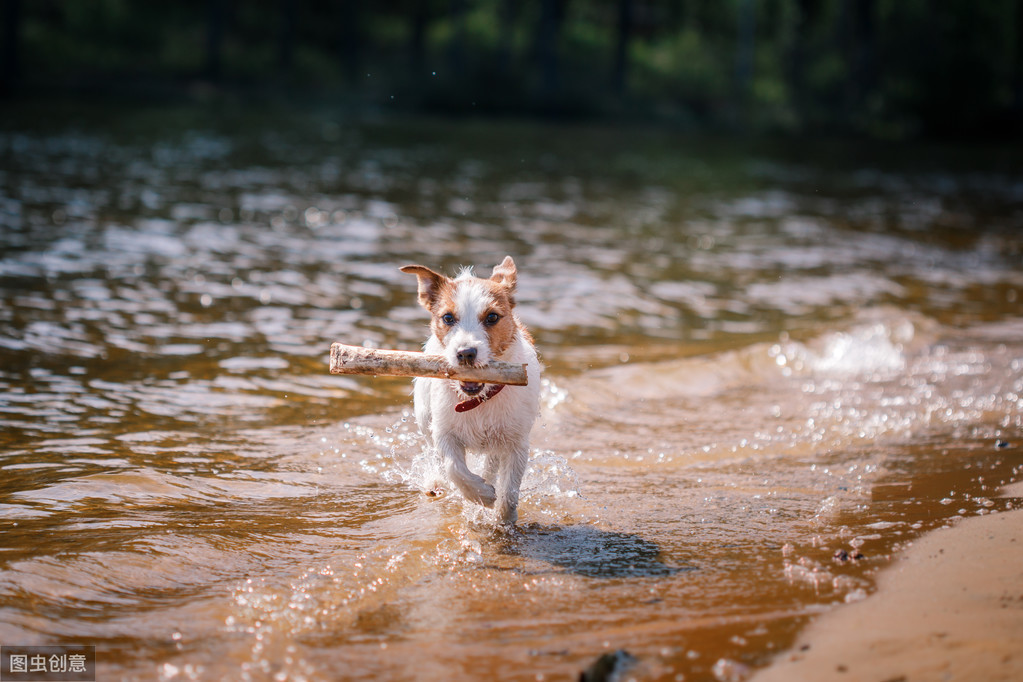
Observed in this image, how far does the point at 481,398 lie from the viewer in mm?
5762

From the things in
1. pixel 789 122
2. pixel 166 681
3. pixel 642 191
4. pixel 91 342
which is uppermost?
pixel 789 122

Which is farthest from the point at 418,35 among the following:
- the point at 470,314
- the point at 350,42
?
the point at 470,314

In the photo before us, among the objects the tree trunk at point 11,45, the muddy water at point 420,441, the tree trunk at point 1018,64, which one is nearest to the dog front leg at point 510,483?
the muddy water at point 420,441

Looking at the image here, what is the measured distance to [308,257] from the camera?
1442cm

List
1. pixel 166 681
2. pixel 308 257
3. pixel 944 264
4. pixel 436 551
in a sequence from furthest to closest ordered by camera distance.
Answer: pixel 944 264 < pixel 308 257 < pixel 436 551 < pixel 166 681

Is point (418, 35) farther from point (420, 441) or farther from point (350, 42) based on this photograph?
point (420, 441)

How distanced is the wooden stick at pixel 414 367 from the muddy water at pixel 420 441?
3.12ft

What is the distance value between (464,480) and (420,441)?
1863 millimetres

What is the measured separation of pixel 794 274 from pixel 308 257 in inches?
298

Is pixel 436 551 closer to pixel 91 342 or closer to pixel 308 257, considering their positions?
pixel 91 342

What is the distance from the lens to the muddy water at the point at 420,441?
436 centimetres

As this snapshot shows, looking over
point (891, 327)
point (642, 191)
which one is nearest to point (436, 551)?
point (891, 327)

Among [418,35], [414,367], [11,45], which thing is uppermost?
[418,35]

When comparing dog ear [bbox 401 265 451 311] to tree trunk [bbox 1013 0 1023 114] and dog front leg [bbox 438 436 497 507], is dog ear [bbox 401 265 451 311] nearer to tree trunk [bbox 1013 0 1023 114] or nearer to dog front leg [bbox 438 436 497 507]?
dog front leg [bbox 438 436 497 507]
